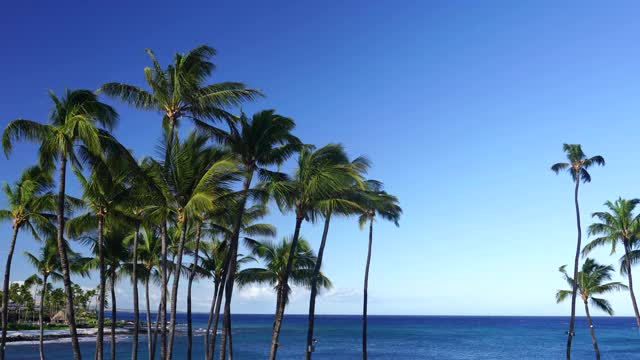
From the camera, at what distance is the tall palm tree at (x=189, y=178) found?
68.7 ft

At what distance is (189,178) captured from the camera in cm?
2181

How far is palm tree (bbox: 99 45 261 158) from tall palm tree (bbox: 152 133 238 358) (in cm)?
81

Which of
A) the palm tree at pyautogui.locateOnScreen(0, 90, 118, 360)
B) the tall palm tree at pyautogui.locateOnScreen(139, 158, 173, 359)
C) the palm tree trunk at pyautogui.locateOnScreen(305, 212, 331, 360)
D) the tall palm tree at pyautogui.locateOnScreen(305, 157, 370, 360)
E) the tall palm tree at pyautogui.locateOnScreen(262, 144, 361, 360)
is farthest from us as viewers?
the palm tree trunk at pyautogui.locateOnScreen(305, 212, 331, 360)

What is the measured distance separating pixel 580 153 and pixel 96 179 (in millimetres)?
33646

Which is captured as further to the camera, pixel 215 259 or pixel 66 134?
pixel 215 259

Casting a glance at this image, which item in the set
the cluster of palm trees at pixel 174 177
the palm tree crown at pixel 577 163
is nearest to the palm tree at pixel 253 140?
the cluster of palm trees at pixel 174 177

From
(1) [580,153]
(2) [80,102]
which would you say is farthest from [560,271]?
(2) [80,102]

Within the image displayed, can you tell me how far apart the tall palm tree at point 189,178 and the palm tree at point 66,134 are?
296 centimetres

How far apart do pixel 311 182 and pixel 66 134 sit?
1155 centimetres

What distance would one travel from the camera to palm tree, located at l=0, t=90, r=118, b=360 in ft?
62.4

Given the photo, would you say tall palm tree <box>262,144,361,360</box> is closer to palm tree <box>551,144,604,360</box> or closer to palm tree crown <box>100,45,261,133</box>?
palm tree crown <box>100,45,261,133</box>

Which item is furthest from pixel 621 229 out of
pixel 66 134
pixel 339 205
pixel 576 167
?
pixel 66 134

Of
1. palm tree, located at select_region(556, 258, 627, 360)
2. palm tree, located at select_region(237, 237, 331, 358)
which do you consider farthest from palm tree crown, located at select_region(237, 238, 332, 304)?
palm tree, located at select_region(556, 258, 627, 360)

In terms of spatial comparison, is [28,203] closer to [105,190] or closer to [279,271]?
[105,190]
